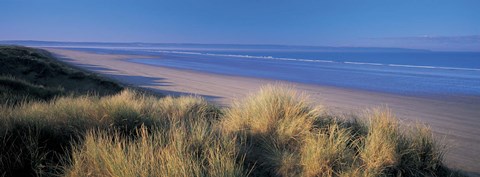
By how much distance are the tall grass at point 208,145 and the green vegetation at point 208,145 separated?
1 centimetres

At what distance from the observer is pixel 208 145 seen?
16.5ft

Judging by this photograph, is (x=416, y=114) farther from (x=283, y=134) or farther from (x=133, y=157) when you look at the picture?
(x=133, y=157)

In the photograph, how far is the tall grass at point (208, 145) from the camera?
4.45m

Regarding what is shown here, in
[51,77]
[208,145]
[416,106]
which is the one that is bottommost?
[51,77]

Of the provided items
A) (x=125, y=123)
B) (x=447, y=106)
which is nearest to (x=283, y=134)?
(x=125, y=123)

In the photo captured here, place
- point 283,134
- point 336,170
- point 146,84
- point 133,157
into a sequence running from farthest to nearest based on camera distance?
point 146,84, point 283,134, point 336,170, point 133,157

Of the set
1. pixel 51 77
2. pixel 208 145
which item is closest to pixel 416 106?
pixel 208 145

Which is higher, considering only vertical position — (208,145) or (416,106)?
(208,145)

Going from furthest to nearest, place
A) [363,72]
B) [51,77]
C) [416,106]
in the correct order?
[363,72] < [51,77] < [416,106]

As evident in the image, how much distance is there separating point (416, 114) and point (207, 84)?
12.5 metres

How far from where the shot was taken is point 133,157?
442cm

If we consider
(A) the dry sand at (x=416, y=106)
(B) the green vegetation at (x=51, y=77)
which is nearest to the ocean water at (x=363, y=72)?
(A) the dry sand at (x=416, y=106)

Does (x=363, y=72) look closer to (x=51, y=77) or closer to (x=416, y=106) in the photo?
(x=416, y=106)

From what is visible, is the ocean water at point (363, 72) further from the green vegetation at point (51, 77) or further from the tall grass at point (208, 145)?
the tall grass at point (208, 145)
